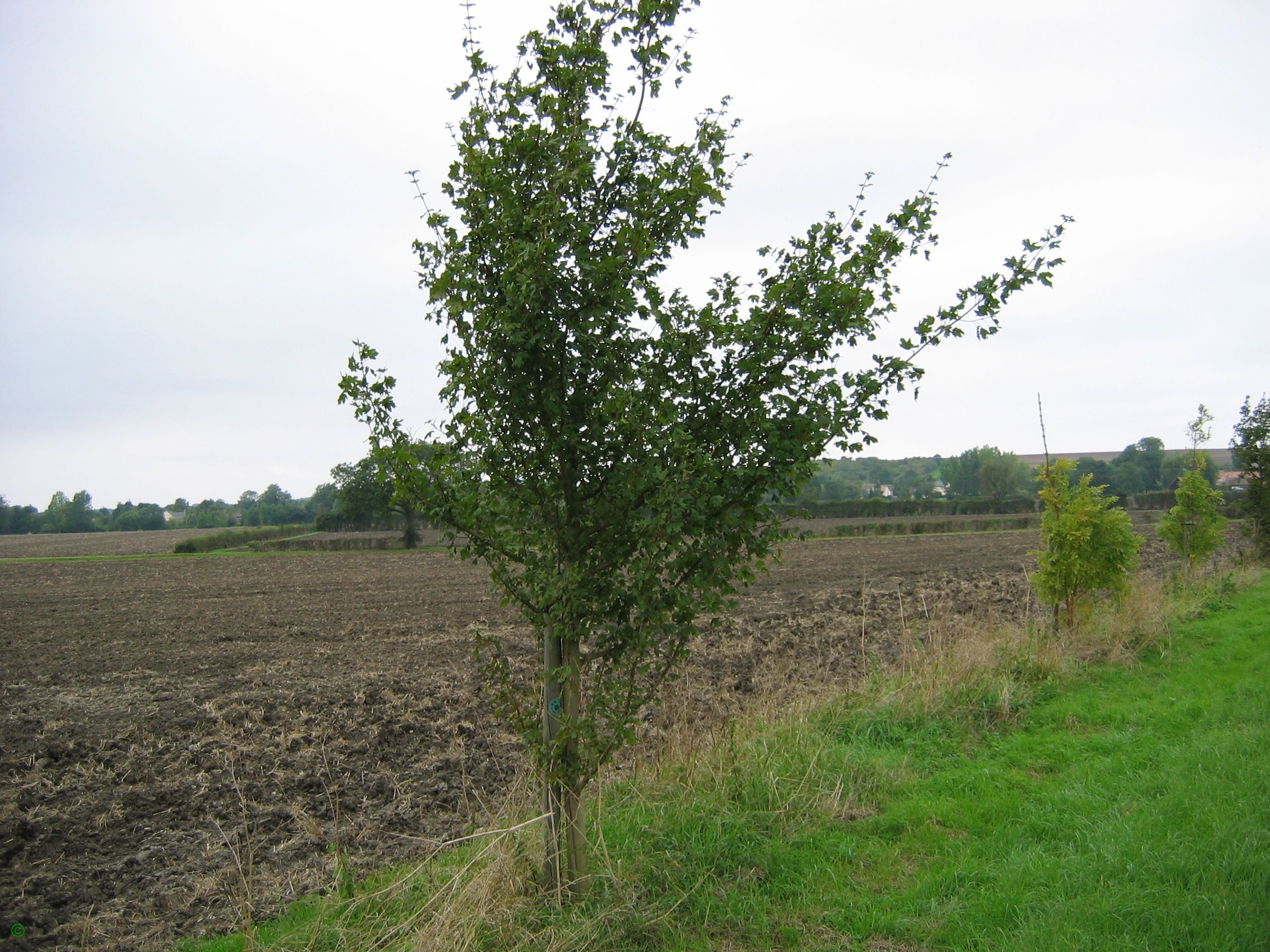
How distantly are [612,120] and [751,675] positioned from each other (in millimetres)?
9723

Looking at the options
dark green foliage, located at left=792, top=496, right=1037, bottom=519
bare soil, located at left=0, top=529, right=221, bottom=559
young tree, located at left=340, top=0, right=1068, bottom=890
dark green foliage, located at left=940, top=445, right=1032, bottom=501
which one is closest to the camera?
young tree, located at left=340, top=0, right=1068, bottom=890

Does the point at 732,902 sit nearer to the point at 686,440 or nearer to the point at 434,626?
the point at 686,440

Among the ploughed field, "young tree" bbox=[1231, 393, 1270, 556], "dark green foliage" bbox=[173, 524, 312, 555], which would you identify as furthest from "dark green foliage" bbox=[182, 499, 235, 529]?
"young tree" bbox=[1231, 393, 1270, 556]

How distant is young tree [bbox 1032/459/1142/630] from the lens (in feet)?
40.6

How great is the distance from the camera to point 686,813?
545 centimetres

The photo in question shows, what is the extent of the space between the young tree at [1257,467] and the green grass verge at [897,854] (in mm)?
17739

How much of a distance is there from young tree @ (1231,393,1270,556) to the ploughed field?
5.88m

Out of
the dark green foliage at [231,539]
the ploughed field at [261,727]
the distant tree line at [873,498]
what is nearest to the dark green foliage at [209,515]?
the distant tree line at [873,498]

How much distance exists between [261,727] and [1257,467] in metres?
24.7

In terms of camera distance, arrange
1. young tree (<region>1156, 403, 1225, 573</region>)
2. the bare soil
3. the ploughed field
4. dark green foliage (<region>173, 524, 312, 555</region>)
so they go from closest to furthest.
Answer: the ploughed field
young tree (<region>1156, 403, 1225, 573</region>)
dark green foliage (<region>173, 524, 312, 555</region>)
the bare soil

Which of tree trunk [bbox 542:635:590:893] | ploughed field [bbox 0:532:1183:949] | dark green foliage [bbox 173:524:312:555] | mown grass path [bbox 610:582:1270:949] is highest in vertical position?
dark green foliage [bbox 173:524:312:555]

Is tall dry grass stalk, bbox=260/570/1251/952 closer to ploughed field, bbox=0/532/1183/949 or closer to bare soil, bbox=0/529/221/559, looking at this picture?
ploughed field, bbox=0/532/1183/949

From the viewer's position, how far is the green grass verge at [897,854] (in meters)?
4.19

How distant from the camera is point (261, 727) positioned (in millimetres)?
10344
